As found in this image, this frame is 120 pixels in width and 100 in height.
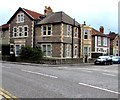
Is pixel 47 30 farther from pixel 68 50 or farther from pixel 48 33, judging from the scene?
pixel 68 50

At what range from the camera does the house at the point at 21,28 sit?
40938 mm

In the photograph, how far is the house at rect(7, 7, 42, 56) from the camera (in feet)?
134

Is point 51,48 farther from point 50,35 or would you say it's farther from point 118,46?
point 118,46

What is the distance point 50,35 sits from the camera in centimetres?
3847

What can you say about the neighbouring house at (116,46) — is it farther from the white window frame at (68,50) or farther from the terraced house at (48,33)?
the white window frame at (68,50)

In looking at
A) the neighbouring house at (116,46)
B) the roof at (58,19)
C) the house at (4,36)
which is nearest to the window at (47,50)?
the roof at (58,19)

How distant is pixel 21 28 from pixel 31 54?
29.2 feet

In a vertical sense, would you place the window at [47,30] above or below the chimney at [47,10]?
below

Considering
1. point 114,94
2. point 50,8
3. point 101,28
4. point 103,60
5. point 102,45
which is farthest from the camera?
point 101,28

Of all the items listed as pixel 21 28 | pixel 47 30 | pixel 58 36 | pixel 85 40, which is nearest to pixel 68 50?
pixel 58 36

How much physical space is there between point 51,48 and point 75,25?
6.42m

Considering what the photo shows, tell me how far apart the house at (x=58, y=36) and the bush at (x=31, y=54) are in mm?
3248

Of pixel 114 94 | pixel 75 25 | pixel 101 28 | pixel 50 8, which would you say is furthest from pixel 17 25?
pixel 114 94

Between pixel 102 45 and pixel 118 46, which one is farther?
pixel 118 46
